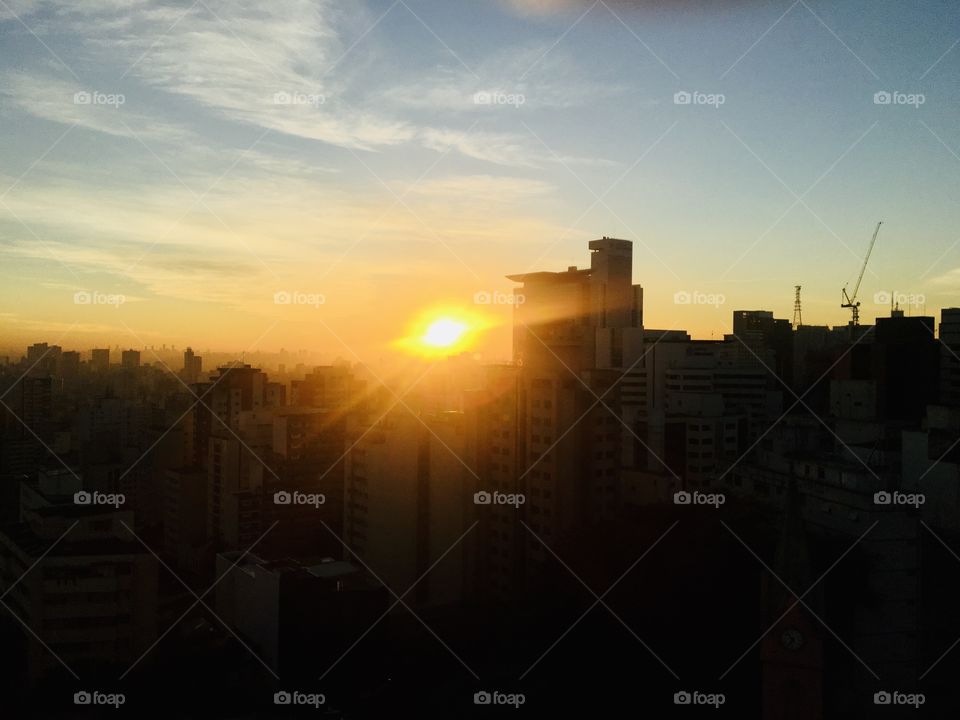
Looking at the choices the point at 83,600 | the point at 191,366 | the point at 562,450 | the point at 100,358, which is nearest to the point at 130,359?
the point at 100,358

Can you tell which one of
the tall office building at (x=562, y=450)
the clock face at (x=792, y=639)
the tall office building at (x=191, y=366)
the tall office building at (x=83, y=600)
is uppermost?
the tall office building at (x=191, y=366)

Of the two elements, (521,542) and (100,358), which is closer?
(521,542)

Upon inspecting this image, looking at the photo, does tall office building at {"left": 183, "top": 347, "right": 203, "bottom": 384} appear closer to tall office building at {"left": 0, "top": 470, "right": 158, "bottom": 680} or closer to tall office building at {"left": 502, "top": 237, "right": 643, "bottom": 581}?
tall office building at {"left": 0, "top": 470, "right": 158, "bottom": 680}

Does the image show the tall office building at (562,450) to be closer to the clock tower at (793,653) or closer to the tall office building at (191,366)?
the clock tower at (793,653)

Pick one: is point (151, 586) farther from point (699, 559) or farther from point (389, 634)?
point (699, 559)

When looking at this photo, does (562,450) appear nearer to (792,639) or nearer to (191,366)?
(792,639)

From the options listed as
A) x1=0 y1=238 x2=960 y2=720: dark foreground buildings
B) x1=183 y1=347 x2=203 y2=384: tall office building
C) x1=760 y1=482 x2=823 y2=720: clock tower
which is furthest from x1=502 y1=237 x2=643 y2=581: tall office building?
x1=183 y1=347 x2=203 y2=384: tall office building

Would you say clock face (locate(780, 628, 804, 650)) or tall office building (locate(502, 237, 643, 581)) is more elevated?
tall office building (locate(502, 237, 643, 581))

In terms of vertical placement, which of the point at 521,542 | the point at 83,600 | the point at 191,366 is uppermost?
the point at 191,366

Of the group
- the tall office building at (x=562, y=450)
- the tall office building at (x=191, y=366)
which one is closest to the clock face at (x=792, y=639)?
the tall office building at (x=562, y=450)
